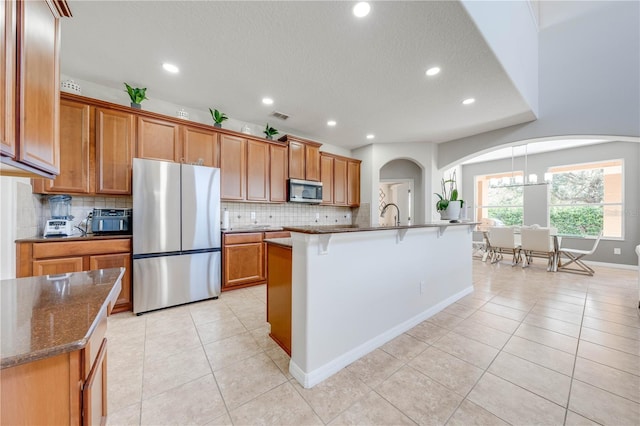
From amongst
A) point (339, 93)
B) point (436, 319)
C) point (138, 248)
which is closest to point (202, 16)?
point (339, 93)

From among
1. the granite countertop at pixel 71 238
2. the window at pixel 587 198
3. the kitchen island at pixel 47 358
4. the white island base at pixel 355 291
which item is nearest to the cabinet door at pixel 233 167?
the granite countertop at pixel 71 238

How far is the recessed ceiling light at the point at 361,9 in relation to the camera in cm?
175

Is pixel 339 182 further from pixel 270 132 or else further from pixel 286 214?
pixel 270 132

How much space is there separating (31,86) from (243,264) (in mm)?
2893

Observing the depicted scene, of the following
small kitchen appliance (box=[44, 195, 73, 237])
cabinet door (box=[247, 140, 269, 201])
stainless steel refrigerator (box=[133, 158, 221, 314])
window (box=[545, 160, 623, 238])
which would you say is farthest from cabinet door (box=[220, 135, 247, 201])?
window (box=[545, 160, 623, 238])

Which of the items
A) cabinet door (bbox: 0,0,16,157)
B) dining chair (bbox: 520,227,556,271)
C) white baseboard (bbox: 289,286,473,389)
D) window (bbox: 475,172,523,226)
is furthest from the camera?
window (bbox: 475,172,523,226)

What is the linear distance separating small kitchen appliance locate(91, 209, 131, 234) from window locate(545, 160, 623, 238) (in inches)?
323

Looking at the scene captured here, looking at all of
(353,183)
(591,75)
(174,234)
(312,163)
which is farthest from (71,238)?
(591,75)

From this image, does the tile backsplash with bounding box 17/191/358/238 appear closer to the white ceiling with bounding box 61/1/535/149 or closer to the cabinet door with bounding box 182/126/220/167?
the cabinet door with bounding box 182/126/220/167

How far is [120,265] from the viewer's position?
2574 millimetres

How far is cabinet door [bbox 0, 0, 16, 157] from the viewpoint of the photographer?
748 millimetres

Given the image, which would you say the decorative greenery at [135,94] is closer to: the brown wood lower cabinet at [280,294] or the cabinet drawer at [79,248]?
the cabinet drawer at [79,248]

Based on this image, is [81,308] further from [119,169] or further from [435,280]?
[435,280]

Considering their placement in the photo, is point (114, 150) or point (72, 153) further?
point (114, 150)
